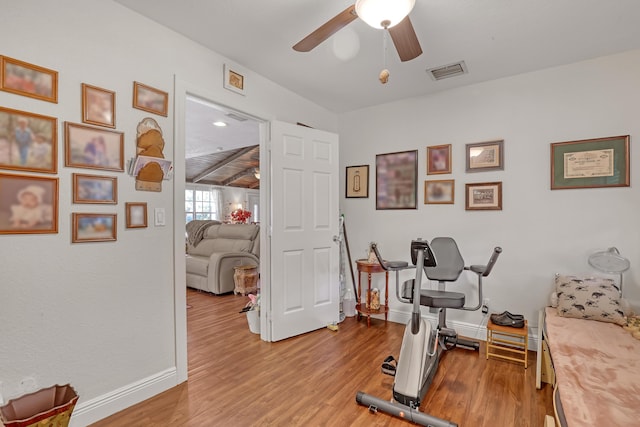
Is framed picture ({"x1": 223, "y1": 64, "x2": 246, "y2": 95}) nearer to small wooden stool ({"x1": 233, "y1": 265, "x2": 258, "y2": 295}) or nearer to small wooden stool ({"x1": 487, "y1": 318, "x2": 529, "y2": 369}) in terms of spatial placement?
small wooden stool ({"x1": 233, "y1": 265, "x2": 258, "y2": 295})

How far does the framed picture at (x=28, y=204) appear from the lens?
1.49 m

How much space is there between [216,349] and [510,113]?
3.40 meters

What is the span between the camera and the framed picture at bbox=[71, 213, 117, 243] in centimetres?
172

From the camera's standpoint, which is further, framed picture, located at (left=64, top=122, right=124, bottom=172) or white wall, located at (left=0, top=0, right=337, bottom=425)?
framed picture, located at (left=64, top=122, right=124, bottom=172)

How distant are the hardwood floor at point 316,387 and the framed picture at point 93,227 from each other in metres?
1.04

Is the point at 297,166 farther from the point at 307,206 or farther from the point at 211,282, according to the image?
the point at 211,282

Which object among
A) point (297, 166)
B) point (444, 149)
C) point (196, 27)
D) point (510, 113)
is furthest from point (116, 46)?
point (510, 113)

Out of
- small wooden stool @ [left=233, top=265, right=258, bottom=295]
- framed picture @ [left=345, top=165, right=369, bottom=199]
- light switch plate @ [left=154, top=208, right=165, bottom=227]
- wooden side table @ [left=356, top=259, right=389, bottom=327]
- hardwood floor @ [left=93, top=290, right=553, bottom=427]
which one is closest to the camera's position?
hardwood floor @ [left=93, top=290, right=553, bottom=427]

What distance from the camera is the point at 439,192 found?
3219 mm

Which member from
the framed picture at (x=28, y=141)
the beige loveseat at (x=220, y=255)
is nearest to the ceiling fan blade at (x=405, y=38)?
the framed picture at (x=28, y=141)

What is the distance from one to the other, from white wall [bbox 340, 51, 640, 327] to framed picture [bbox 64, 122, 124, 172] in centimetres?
263

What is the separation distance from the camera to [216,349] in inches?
109

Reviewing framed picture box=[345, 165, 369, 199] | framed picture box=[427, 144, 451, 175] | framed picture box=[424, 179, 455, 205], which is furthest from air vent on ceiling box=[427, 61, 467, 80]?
framed picture box=[345, 165, 369, 199]

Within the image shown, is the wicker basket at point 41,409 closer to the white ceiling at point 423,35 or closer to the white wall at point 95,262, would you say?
the white wall at point 95,262
